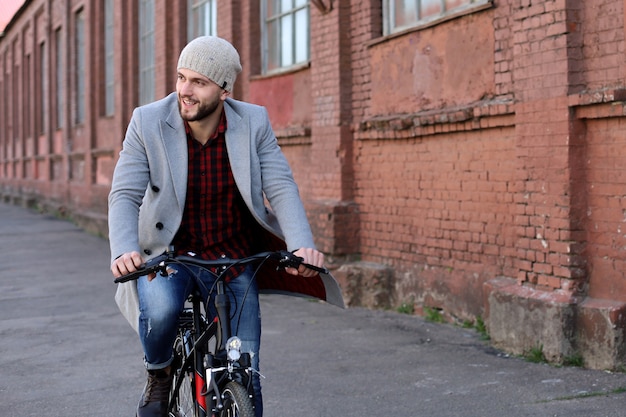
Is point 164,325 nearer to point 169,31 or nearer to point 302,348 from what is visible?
point 302,348

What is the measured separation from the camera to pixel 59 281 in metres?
11.2

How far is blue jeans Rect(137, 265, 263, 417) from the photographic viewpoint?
346cm

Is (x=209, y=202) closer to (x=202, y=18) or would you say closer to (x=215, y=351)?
(x=215, y=351)

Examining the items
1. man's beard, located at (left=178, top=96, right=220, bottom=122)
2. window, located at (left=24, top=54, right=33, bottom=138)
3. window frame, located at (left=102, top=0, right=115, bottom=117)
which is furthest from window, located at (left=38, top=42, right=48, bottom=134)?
man's beard, located at (left=178, top=96, right=220, bottom=122)

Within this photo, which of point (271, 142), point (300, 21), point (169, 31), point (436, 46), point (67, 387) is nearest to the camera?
point (271, 142)

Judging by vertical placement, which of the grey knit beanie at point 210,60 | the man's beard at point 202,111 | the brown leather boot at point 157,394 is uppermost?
the grey knit beanie at point 210,60

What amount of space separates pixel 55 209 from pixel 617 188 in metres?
20.4

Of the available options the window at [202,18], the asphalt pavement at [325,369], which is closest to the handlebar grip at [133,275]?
the asphalt pavement at [325,369]

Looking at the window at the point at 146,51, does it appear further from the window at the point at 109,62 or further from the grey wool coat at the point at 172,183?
the grey wool coat at the point at 172,183

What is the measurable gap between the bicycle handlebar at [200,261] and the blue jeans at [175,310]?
0.12 metres

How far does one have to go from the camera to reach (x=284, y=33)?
37.1ft

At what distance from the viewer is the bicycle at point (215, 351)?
3.14 m

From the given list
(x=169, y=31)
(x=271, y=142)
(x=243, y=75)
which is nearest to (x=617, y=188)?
(x=271, y=142)

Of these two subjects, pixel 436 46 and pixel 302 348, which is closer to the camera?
pixel 302 348
